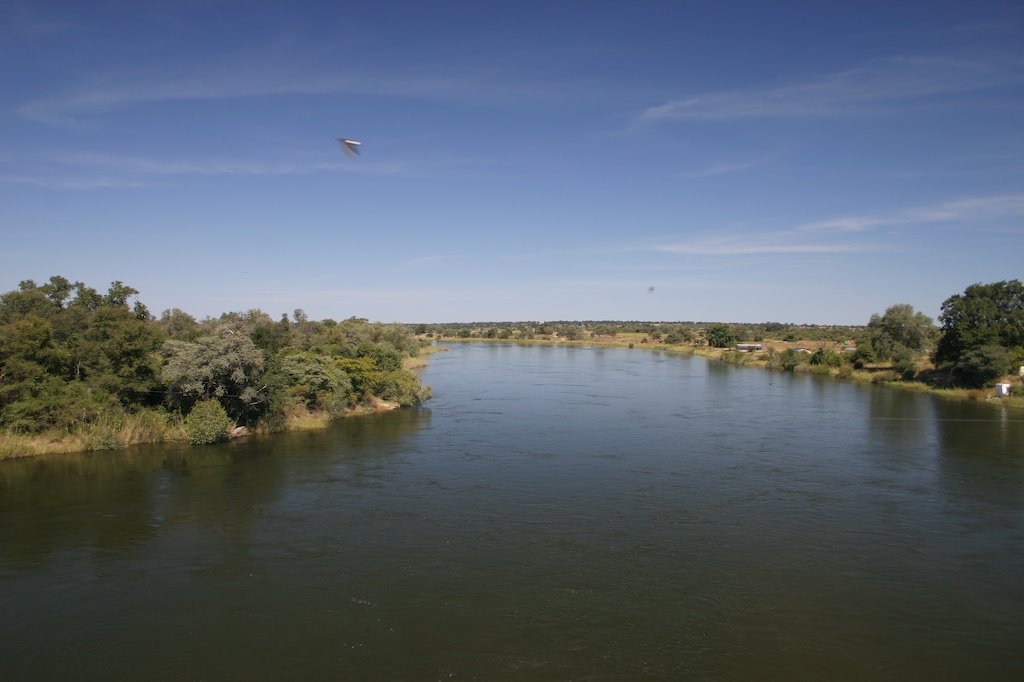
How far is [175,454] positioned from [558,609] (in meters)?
22.5

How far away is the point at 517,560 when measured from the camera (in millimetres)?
16750

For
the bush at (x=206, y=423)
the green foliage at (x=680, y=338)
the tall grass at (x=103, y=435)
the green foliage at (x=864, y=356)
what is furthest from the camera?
the green foliage at (x=680, y=338)

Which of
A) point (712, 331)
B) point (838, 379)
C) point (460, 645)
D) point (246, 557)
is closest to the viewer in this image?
point (460, 645)

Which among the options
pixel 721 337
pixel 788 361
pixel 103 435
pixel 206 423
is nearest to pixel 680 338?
pixel 721 337

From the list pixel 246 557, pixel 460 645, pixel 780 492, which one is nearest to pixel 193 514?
pixel 246 557

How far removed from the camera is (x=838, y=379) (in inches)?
2584

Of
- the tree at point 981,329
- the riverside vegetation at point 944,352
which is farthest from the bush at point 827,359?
the tree at point 981,329

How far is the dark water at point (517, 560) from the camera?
1249 cm

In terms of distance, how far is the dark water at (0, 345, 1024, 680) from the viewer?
12.5m

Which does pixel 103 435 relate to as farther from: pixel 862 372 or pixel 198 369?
pixel 862 372

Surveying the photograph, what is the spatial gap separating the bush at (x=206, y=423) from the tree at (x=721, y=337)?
287 ft

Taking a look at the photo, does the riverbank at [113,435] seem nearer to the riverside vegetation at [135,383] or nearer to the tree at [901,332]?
the riverside vegetation at [135,383]

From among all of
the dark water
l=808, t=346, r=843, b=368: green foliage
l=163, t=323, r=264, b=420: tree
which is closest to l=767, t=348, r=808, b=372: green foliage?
l=808, t=346, r=843, b=368: green foliage

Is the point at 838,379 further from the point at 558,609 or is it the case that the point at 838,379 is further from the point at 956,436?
the point at 558,609
